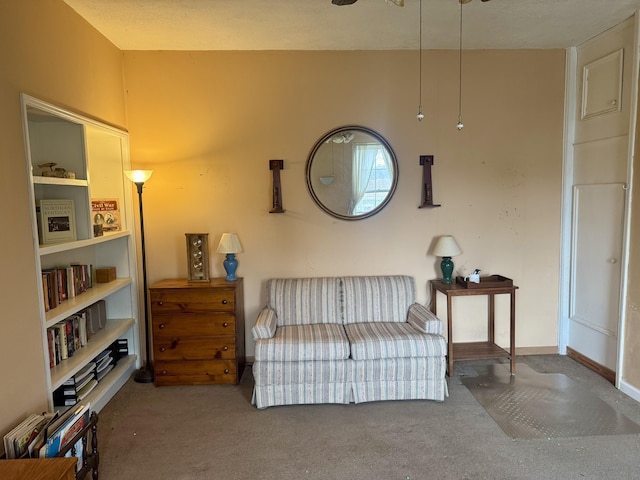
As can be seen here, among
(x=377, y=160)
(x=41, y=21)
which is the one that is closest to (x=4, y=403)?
(x=41, y=21)

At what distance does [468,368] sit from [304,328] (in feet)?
4.80

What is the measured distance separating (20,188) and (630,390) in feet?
13.2

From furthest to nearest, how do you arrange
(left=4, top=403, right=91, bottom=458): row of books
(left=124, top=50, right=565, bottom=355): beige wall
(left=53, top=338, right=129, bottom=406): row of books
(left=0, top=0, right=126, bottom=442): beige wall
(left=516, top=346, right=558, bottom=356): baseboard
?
(left=516, top=346, right=558, bottom=356): baseboard → (left=124, top=50, right=565, bottom=355): beige wall → (left=53, top=338, right=129, bottom=406): row of books → (left=0, top=0, right=126, bottom=442): beige wall → (left=4, top=403, right=91, bottom=458): row of books

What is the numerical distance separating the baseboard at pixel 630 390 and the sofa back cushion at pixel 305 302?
2.10 m

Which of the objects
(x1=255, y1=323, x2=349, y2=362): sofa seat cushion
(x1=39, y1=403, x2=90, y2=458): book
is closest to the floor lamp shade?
(x1=255, y1=323, x2=349, y2=362): sofa seat cushion

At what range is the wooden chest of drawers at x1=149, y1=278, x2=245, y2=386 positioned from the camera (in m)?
3.08

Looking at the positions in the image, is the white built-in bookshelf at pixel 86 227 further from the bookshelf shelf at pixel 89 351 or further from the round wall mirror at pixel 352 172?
the round wall mirror at pixel 352 172

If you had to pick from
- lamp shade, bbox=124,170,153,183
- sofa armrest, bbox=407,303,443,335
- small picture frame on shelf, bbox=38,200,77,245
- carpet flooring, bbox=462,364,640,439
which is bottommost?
carpet flooring, bbox=462,364,640,439

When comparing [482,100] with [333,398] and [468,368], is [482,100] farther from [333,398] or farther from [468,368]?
[333,398]

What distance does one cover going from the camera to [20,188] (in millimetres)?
2043

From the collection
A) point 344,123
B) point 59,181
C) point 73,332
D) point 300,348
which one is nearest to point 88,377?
point 73,332

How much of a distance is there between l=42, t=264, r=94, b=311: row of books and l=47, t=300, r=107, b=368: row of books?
0.48 ft

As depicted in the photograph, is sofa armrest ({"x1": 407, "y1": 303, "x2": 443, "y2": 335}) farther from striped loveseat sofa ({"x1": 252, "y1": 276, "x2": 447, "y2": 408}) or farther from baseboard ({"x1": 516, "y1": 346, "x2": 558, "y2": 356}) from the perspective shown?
baseboard ({"x1": 516, "y1": 346, "x2": 558, "y2": 356})

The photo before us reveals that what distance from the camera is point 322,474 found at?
2.12 metres
